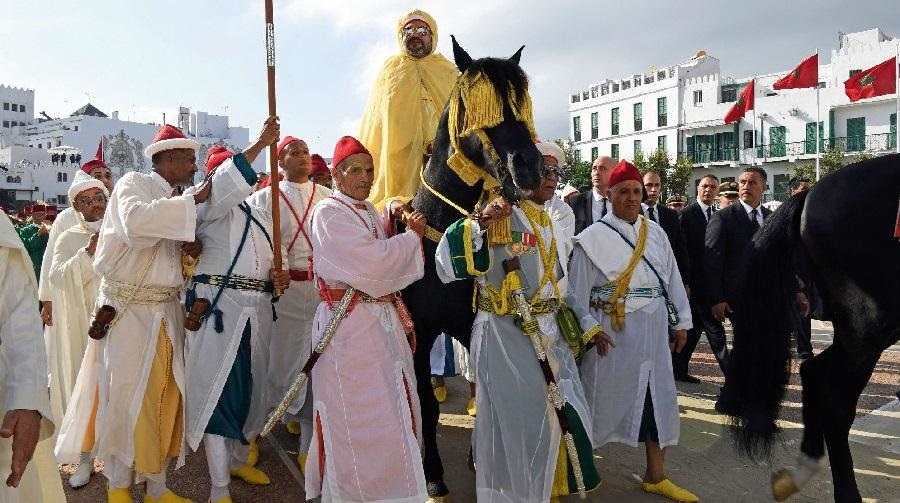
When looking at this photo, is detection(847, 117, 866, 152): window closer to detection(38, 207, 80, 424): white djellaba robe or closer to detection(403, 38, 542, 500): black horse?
detection(403, 38, 542, 500): black horse

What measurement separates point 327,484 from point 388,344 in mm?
757

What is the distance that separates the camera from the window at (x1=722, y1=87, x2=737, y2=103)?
129ft

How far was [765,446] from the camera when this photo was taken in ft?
12.6

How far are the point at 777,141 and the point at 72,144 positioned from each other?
6925cm

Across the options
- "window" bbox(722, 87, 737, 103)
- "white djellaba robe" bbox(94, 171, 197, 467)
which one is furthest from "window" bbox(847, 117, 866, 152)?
"white djellaba robe" bbox(94, 171, 197, 467)

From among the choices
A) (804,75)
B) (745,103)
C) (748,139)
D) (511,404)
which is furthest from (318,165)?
(748,139)

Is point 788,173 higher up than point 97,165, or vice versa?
point 788,173

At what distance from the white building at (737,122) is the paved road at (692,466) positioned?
32.9 metres

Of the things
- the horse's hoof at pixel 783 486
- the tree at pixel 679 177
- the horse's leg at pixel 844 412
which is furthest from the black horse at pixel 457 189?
the tree at pixel 679 177

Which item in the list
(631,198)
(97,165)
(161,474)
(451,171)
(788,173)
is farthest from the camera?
(788,173)

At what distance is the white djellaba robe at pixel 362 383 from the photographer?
3.39 metres

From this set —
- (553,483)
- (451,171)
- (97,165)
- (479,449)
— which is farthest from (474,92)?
(97,165)

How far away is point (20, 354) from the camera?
2264 millimetres

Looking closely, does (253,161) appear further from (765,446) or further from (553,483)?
(765,446)
